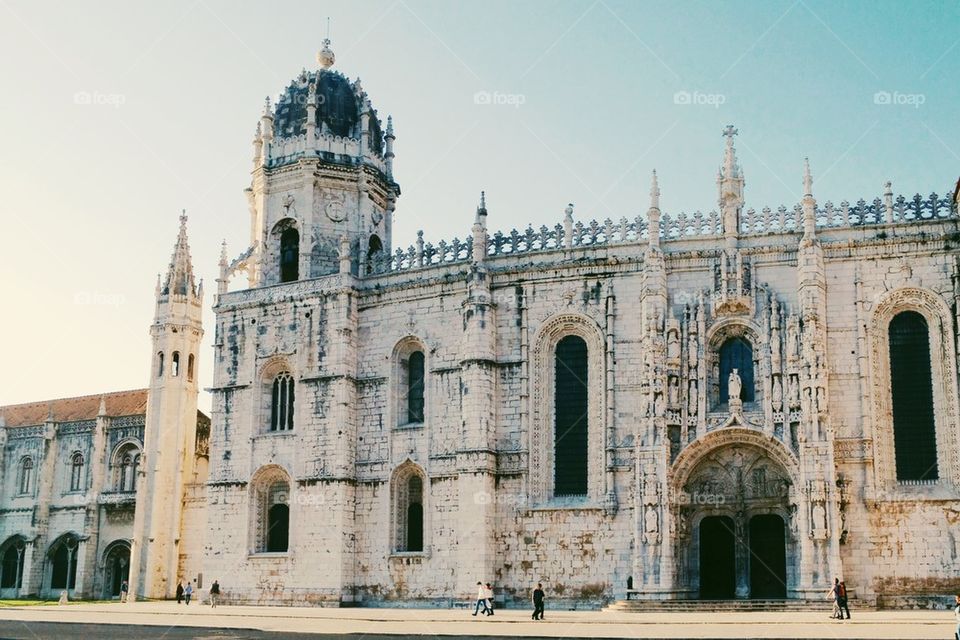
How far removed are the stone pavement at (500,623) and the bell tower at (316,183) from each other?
12.7 meters

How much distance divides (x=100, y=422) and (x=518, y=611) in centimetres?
3002

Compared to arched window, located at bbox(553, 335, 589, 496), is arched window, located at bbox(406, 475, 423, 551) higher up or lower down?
Result: lower down

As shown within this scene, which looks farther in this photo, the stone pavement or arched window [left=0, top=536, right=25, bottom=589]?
arched window [left=0, top=536, right=25, bottom=589]

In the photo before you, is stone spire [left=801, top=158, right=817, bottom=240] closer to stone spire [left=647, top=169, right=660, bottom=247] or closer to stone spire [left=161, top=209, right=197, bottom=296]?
stone spire [left=647, top=169, right=660, bottom=247]

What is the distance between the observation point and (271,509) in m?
40.2

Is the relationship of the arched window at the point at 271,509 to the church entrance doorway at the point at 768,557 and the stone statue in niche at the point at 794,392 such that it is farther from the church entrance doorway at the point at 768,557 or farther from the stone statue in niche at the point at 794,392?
the stone statue in niche at the point at 794,392

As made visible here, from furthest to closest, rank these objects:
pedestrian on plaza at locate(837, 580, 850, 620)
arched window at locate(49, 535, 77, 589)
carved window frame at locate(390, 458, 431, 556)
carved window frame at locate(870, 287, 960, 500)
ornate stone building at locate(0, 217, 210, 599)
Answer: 1. arched window at locate(49, 535, 77, 589)
2. ornate stone building at locate(0, 217, 210, 599)
3. carved window frame at locate(390, 458, 431, 556)
4. carved window frame at locate(870, 287, 960, 500)
5. pedestrian on plaza at locate(837, 580, 850, 620)

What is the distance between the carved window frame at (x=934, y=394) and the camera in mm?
32344

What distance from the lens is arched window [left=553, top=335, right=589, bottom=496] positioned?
119 ft

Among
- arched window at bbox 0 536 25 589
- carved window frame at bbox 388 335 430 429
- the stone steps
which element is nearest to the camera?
the stone steps

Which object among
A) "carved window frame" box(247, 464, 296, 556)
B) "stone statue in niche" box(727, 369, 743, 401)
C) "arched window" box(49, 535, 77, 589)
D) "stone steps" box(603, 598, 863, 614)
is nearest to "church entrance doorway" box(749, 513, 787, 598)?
"stone steps" box(603, 598, 863, 614)

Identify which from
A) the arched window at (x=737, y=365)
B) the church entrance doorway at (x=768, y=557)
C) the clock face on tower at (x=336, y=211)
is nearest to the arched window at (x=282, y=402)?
Result: the clock face on tower at (x=336, y=211)

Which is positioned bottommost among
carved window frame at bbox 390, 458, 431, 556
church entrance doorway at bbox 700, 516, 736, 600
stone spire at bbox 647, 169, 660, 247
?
church entrance doorway at bbox 700, 516, 736, 600

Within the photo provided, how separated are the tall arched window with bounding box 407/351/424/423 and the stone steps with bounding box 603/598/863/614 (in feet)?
Answer: 31.6
